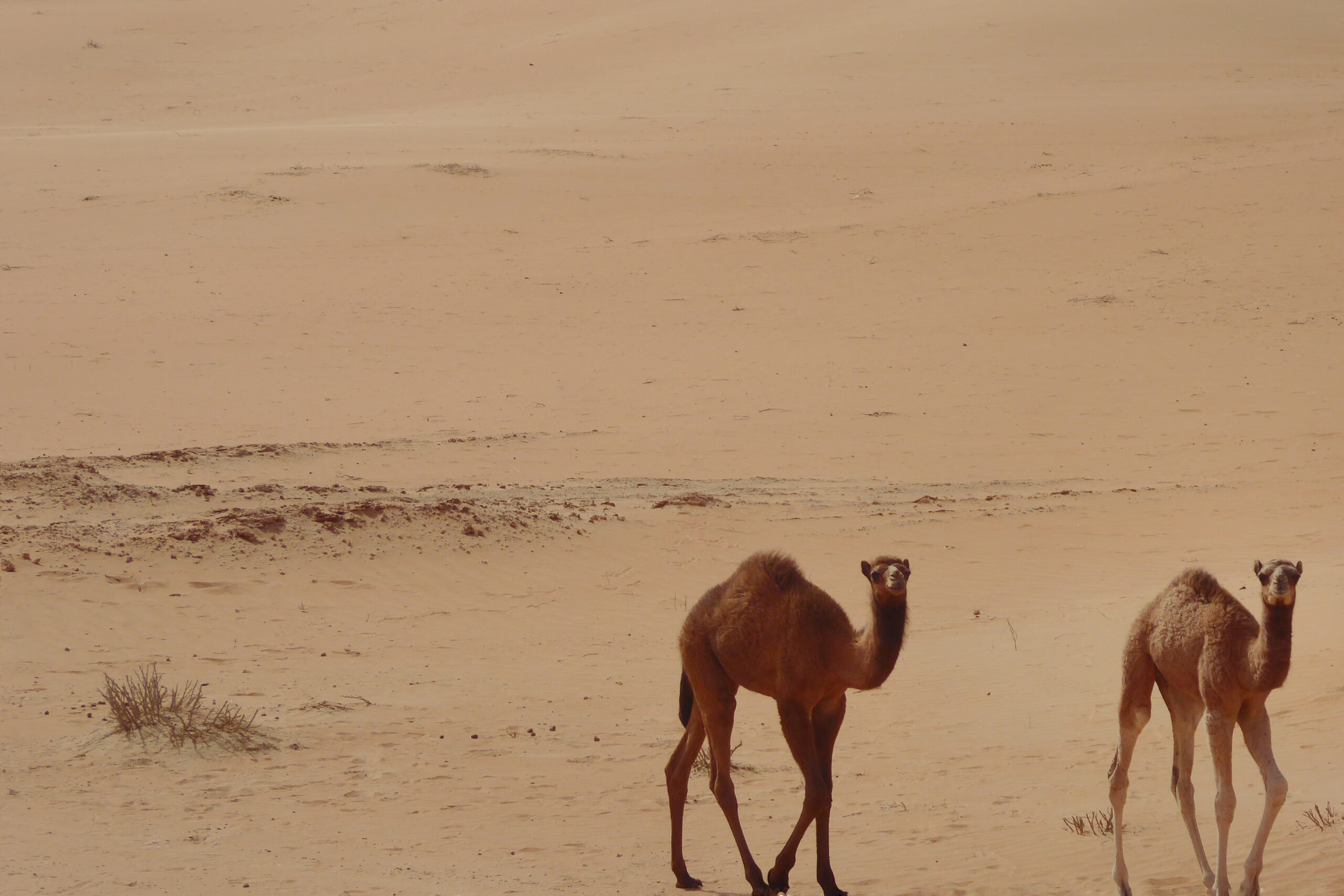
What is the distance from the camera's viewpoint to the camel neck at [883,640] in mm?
6727

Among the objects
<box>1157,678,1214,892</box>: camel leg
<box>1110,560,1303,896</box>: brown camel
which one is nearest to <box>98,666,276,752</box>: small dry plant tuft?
<box>1110,560,1303,896</box>: brown camel

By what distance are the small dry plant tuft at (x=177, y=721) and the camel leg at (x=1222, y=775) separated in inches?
249

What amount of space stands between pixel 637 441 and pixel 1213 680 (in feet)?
45.9

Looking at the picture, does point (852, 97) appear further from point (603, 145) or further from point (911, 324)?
point (911, 324)

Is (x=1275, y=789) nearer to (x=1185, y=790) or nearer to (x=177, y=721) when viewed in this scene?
(x=1185, y=790)

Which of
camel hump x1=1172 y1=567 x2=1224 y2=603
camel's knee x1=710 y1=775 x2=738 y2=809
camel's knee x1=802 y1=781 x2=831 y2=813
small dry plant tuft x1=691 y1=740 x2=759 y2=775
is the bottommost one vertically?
small dry plant tuft x1=691 y1=740 x2=759 y2=775

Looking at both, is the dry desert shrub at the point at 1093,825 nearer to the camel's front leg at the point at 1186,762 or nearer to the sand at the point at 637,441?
the sand at the point at 637,441

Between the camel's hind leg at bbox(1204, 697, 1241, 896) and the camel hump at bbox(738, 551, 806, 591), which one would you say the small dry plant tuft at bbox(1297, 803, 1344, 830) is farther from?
the camel hump at bbox(738, 551, 806, 591)

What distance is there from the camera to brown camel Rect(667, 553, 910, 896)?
270 inches

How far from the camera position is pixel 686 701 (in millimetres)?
7930

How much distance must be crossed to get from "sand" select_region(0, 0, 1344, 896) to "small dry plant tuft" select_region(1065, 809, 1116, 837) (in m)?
0.16

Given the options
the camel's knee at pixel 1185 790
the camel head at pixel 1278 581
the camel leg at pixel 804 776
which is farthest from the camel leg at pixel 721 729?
the camel head at pixel 1278 581

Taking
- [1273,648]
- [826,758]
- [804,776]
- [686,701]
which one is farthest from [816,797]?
[1273,648]

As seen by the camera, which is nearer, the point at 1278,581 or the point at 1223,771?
the point at 1278,581
